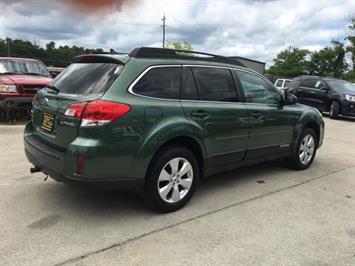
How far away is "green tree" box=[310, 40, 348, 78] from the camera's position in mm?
50156

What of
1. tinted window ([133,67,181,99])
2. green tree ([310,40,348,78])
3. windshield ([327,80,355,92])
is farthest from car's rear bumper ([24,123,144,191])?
green tree ([310,40,348,78])

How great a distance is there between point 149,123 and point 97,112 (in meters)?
0.54

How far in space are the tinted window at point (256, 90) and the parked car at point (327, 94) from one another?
9966 mm

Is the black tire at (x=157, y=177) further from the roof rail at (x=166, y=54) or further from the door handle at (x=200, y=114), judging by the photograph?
the roof rail at (x=166, y=54)

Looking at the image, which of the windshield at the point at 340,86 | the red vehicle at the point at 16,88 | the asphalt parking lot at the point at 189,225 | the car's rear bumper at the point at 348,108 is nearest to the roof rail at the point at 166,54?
the asphalt parking lot at the point at 189,225

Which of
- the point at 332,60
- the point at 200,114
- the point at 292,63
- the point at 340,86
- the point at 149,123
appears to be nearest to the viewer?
the point at 149,123

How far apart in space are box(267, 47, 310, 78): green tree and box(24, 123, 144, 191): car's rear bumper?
5741 cm

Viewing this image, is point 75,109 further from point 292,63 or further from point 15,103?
point 292,63

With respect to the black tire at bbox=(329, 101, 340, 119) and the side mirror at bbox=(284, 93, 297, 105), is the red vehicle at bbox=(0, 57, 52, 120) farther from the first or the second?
the black tire at bbox=(329, 101, 340, 119)

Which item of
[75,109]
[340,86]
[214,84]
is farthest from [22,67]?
[340,86]

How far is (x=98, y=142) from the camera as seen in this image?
3238 millimetres

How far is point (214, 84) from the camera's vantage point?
14.4 feet

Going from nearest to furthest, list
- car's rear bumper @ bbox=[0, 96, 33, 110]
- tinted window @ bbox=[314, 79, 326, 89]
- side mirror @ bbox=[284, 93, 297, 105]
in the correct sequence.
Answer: side mirror @ bbox=[284, 93, 297, 105] → car's rear bumper @ bbox=[0, 96, 33, 110] → tinted window @ bbox=[314, 79, 326, 89]

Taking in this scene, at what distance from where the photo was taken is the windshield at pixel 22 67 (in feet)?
31.3
